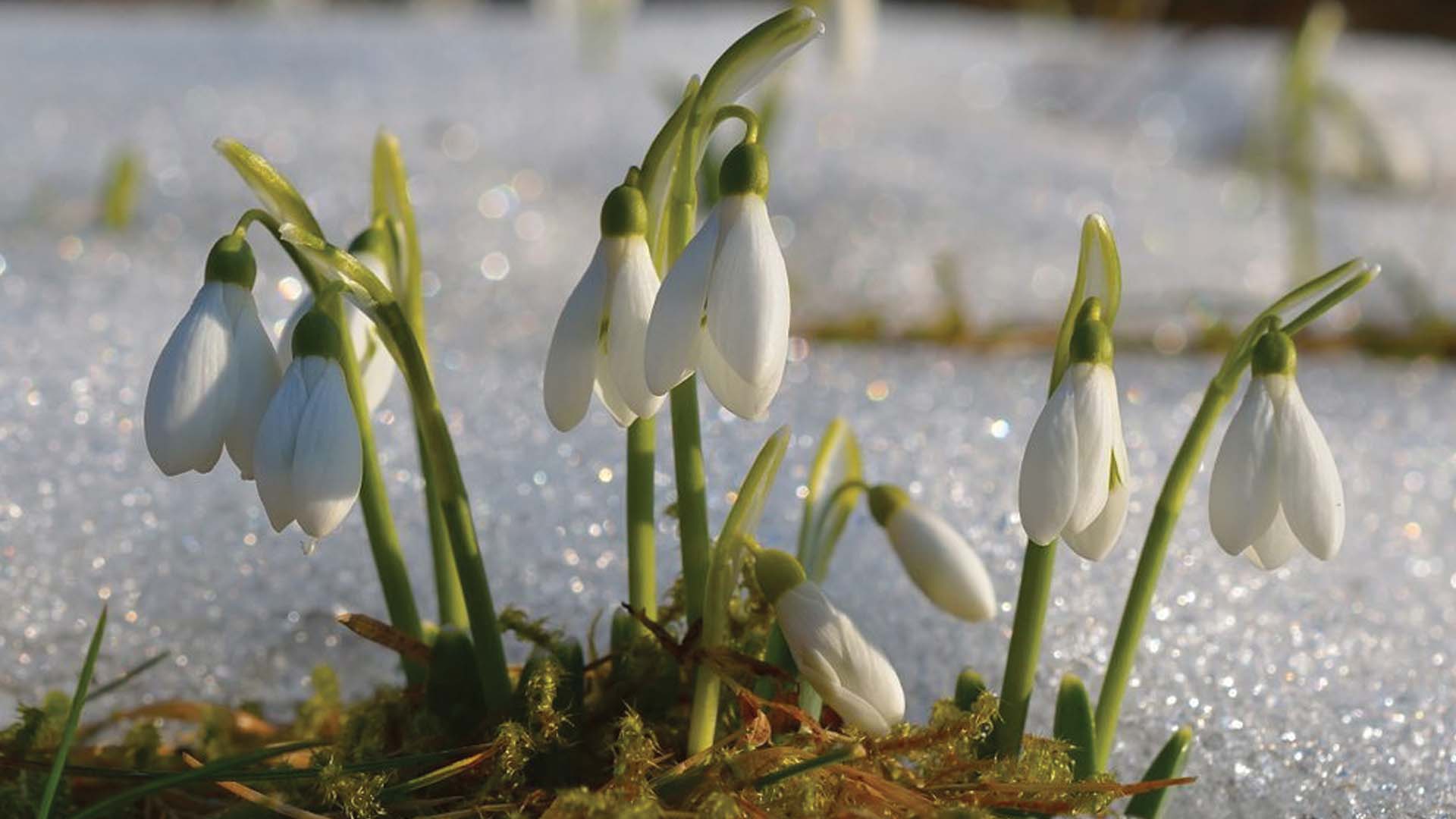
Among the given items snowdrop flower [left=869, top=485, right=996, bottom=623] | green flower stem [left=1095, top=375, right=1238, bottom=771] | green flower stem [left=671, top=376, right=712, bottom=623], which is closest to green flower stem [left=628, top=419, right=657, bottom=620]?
green flower stem [left=671, top=376, right=712, bottom=623]

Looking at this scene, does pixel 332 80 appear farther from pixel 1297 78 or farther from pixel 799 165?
pixel 1297 78

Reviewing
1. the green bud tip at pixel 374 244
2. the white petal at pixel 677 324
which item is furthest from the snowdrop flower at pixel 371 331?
the white petal at pixel 677 324

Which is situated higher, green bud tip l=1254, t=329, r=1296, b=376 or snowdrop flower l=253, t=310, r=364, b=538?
green bud tip l=1254, t=329, r=1296, b=376

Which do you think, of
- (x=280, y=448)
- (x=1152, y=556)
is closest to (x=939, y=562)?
(x=1152, y=556)

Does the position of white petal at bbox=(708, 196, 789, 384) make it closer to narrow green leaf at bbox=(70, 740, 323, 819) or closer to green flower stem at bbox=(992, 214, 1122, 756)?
green flower stem at bbox=(992, 214, 1122, 756)

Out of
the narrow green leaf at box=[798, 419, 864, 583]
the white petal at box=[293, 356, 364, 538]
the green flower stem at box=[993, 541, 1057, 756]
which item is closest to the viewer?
the white petal at box=[293, 356, 364, 538]

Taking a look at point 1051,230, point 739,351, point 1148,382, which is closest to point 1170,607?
point 739,351

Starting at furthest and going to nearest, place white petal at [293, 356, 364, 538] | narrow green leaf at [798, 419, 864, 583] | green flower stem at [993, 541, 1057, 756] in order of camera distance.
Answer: narrow green leaf at [798, 419, 864, 583] < green flower stem at [993, 541, 1057, 756] < white petal at [293, 356, 364, 538]
